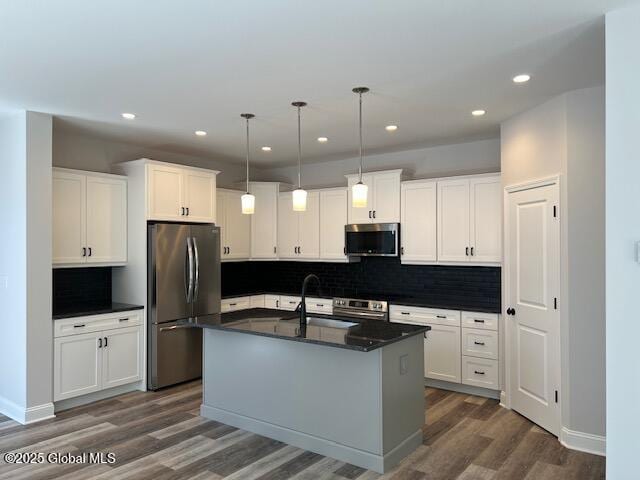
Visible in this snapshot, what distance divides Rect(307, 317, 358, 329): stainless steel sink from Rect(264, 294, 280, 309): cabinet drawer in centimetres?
258

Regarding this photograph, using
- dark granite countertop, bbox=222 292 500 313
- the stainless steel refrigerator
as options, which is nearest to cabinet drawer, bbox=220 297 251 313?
dark granite countertop, bbox=222 292 500 313

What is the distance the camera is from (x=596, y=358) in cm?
361

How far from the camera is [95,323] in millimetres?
4809

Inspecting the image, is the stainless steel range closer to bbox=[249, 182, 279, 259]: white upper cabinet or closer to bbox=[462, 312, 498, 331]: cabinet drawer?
bbox=[462, 312, 498, 331]: cabinet drawer

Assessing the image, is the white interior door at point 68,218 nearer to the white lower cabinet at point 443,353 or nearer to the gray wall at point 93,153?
the gray wall at point 93,153

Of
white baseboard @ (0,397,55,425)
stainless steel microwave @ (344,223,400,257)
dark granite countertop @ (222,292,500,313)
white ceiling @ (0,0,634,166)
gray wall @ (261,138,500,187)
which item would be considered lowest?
white baseboard @ (0,397,55,425)

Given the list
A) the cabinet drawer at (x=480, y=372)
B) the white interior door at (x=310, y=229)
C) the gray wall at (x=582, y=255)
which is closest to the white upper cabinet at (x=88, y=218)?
the white interior door at (x=310, y=229)

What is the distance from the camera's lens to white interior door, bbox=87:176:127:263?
5.07 m

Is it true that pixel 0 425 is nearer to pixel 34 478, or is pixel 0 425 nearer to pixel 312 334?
pixel 34 478

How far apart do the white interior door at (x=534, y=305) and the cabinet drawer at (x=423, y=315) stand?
0.72 meters

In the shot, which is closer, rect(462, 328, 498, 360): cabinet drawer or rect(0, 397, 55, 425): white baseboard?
rect(0, 397, 55, 425): white baseboard

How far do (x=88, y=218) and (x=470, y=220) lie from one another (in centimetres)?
408

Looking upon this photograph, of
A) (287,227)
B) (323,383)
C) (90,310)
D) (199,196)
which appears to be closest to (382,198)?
(287,227)
